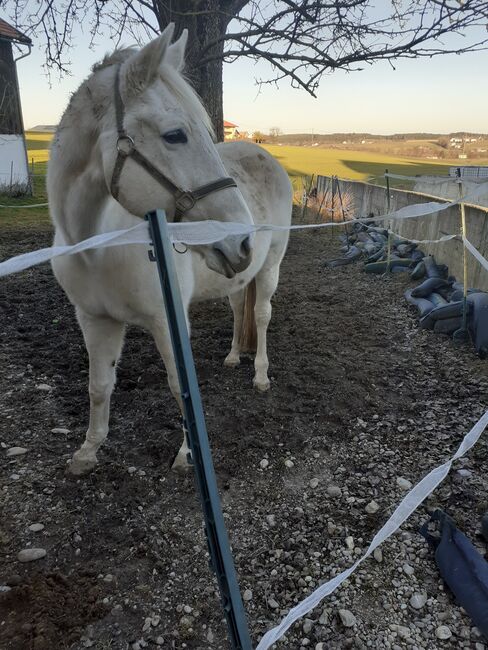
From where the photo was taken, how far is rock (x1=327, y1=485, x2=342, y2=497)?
2.48m

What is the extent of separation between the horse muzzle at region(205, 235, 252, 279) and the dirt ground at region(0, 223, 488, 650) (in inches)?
56.3

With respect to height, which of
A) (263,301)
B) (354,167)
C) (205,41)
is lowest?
(263,301)

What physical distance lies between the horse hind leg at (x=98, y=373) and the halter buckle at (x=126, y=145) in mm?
1059

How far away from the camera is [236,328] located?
4.16 m

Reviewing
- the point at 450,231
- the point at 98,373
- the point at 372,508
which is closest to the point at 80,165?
the point at 98,373

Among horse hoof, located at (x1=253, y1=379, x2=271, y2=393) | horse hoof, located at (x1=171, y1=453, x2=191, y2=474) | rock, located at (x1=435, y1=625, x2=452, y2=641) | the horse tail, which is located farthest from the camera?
the horse tail

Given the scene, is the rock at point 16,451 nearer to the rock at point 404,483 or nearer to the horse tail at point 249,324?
the horse tail at point 249,324

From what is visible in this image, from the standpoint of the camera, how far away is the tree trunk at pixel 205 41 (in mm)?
5059

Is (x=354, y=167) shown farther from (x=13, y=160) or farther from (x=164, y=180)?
(x=164, y=180)

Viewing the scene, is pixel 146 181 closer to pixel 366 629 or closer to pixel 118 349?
pixel 118 349

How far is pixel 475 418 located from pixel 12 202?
14.3m

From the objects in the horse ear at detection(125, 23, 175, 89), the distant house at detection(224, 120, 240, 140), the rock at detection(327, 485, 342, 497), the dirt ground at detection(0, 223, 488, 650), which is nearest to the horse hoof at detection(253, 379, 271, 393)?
the dirt ground at detection(0, 223, 488, 650)

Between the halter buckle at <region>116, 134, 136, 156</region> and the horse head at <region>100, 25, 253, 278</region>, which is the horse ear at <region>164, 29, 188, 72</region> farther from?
the halter buckle at <region>116, 134, 136, 156</region>

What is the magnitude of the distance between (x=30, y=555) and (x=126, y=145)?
1.93 meters
